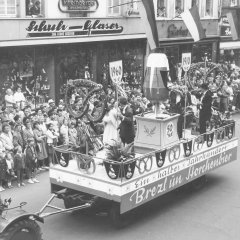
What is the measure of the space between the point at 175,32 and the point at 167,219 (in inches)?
745

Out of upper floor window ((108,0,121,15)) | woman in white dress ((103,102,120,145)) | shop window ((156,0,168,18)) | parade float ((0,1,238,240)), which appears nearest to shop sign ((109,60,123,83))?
parade float ((0,1,238,240))

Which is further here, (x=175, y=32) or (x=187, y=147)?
(x=175, y=32)

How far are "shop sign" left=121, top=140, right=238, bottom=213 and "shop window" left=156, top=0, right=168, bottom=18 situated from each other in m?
15.0

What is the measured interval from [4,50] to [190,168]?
10.8 m

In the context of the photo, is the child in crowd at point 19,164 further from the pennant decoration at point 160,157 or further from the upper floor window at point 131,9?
the upper floor window at point 131,9

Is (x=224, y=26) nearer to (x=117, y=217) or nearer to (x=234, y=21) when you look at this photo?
(x=234, y=21)

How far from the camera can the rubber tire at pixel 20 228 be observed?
823 centimetres

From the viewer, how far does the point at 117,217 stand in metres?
10.3

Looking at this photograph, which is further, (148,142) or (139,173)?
(148,142)

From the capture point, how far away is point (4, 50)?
19.6 meters

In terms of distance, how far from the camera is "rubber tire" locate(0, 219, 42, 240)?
27.0ft

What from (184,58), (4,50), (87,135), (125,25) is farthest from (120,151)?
(125,25)

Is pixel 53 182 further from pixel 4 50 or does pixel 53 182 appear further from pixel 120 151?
pixel 4 50

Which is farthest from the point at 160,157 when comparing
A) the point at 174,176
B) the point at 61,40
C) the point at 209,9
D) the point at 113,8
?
the point at 209,9
